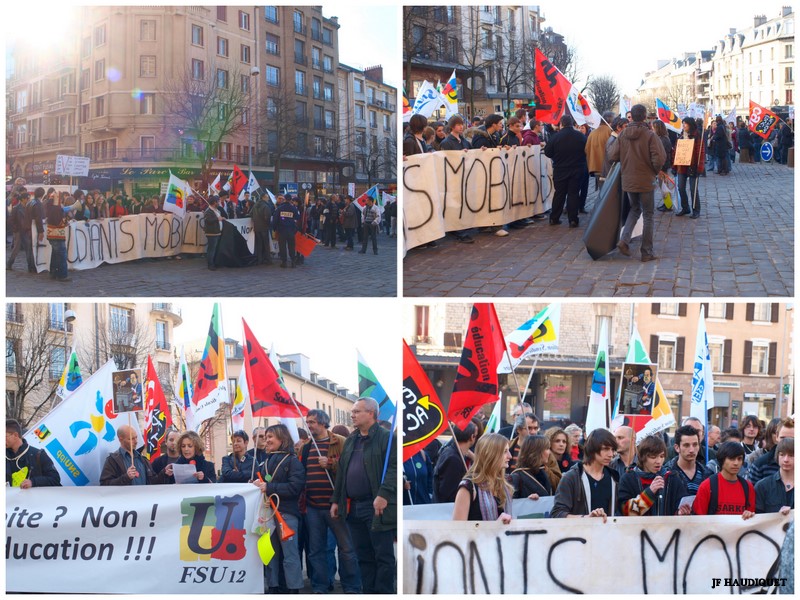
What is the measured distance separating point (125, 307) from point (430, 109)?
63.7 feet

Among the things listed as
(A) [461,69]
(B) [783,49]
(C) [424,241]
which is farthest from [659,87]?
(C) [424,241]

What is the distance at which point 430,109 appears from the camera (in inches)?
612

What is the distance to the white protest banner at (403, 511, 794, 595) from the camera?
6348 millimetres

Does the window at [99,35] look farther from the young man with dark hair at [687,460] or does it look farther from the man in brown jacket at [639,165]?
the young man with dark hair at [687,460]

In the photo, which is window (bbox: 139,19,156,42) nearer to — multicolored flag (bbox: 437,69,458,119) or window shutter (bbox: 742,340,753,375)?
multicolored flag (bbox: 437,69,458,119)

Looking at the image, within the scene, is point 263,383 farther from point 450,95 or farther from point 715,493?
point 450,95

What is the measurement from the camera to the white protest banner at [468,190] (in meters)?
9.71

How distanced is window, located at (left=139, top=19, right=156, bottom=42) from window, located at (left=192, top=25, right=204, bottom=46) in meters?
0.75

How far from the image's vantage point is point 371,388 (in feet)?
24.1

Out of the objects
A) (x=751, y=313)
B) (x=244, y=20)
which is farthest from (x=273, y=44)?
(x=751, y=313)

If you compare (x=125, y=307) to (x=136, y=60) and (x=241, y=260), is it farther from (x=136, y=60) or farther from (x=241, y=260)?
(x=241, y=260)

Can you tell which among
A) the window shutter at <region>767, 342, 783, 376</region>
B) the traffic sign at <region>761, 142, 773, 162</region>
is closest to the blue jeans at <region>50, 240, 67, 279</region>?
the traffic sign at <region>761, 142, 773, 162</region>

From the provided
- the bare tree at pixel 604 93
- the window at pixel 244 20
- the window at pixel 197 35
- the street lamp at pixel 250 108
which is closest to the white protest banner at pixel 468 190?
the window at pixel 197 35

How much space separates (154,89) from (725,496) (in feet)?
50.0
